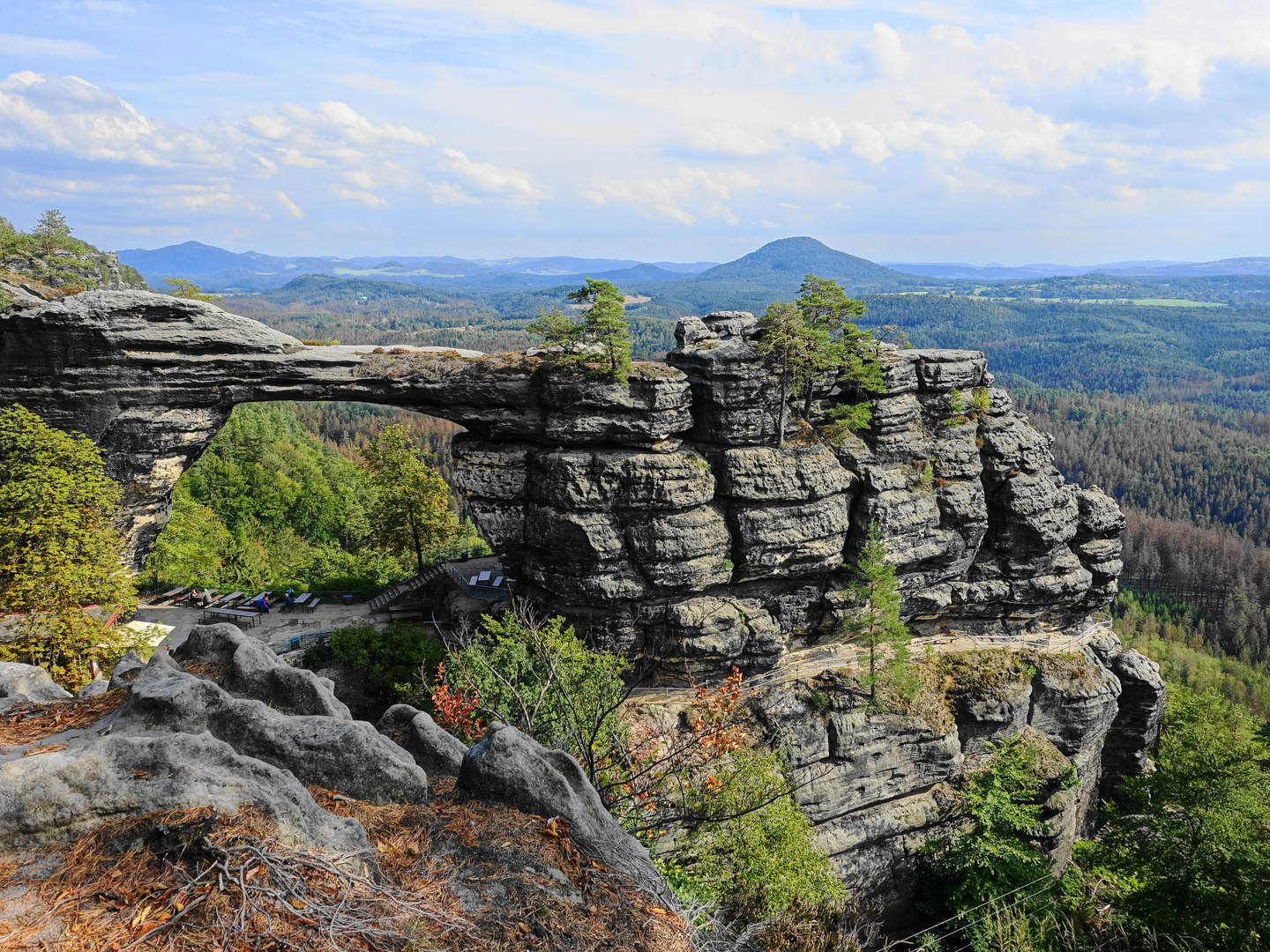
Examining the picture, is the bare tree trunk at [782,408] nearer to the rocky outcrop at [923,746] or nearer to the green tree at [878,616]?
the green tree at [878,616]

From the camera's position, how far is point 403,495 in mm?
34531

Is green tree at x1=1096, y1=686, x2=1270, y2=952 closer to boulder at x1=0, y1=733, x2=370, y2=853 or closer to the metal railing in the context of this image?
the metal railing

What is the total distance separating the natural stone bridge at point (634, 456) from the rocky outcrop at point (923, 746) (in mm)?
3325

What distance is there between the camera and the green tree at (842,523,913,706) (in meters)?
29.2

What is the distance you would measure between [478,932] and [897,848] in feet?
95.4

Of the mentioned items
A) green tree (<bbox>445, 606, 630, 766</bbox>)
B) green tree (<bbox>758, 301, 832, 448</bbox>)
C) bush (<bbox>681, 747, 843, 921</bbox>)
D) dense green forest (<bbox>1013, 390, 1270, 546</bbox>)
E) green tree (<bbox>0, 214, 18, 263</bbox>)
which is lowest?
dense green forest (<bbox>1013, 390, 1270, 546</bbox>)

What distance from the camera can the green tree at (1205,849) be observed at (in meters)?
17.5

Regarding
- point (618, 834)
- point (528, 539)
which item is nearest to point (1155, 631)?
point (528, 539)

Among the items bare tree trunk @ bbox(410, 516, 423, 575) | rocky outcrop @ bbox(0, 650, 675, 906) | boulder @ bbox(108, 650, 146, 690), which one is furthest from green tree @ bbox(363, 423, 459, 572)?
rocky outcrop @ bbox(0, 650, 675, 906)

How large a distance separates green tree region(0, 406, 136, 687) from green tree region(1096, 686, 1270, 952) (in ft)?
102

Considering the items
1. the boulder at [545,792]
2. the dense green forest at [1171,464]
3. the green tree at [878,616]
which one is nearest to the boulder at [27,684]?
the boulder at [545,792]

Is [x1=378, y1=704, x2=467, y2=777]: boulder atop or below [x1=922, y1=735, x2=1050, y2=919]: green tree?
atop

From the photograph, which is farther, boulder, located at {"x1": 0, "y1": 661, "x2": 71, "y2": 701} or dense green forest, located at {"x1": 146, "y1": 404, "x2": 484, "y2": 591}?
dense green forest, located at {"x1": 146, "y1": 404, "x2": 484, "y2": 591}

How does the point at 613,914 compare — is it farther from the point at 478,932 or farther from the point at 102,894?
the point at 102,894
